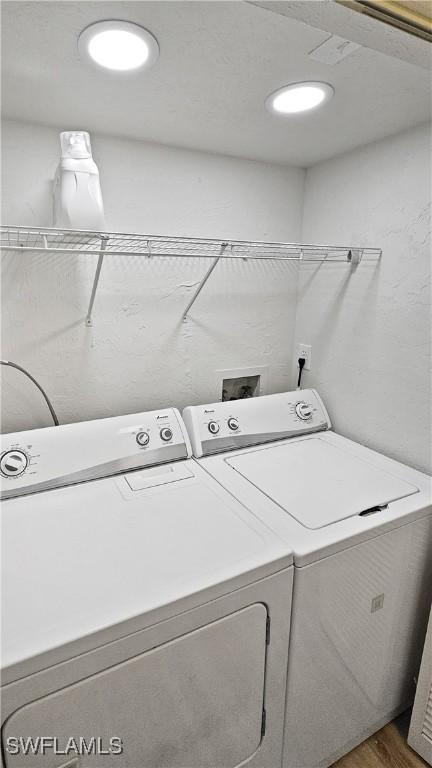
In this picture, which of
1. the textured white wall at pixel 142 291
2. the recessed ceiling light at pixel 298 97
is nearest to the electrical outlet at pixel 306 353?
the textured white wall at pixel 142 291

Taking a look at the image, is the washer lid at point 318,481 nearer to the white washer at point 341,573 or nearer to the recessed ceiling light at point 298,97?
the white washer at point 341,573

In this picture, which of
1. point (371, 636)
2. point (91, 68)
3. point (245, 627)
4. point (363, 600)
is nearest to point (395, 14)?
point (91, 68)

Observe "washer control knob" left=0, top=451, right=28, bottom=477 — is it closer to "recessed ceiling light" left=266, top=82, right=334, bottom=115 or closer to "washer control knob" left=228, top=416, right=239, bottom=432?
"washer control knob" left=228, top=416, right=239, bottom=432

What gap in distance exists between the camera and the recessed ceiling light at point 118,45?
3.26 feet

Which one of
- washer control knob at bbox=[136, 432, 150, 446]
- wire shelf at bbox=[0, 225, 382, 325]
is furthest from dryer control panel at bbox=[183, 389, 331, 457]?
wire shelf at bbox=[0, 225, 382, 325]

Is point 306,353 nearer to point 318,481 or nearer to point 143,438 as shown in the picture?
point 318,481

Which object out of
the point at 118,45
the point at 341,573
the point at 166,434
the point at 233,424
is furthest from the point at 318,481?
the point at 118,45

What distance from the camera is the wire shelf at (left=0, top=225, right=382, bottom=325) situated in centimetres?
138

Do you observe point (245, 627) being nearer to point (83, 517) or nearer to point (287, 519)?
point (287, 519)

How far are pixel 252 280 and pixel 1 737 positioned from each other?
1941 millimetres

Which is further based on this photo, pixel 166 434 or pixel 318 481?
pixel 166 434

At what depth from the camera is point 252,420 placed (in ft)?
6.26

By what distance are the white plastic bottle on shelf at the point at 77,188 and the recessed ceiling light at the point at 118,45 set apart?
0.93 ft

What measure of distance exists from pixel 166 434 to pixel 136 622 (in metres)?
0.86
